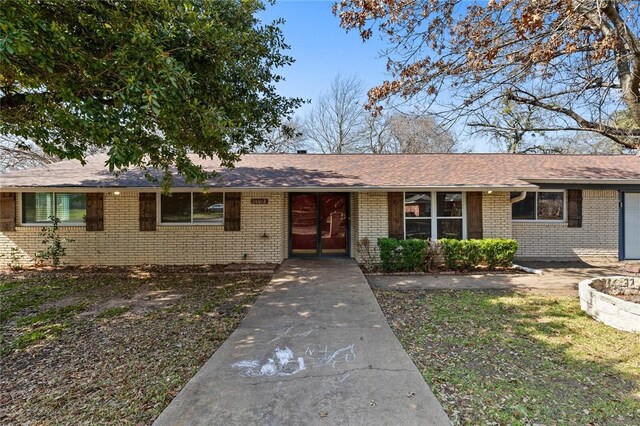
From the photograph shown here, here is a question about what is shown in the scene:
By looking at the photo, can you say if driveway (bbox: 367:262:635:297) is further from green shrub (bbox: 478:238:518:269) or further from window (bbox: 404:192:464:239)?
window (bbox: 404:192:464:239)

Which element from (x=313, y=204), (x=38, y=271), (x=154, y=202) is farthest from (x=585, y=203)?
(x=38, y=271)

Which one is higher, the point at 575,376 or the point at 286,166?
the point at 286,166

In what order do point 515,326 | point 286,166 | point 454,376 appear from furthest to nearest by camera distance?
point 286,166
point 515,326
point 454,376

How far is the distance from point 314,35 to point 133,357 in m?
7.43

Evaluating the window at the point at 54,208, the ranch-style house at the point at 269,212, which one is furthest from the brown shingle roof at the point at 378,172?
the window at the point at 54,208

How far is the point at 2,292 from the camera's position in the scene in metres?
7.07

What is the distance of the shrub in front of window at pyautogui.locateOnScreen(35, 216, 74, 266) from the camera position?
9.30 m

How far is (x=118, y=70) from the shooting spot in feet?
14.5

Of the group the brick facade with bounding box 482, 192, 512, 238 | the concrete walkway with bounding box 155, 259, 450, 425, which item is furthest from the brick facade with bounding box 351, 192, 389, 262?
the concrete walkway with bounding box 155, 259, 450, 425

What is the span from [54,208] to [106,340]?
7.38 m

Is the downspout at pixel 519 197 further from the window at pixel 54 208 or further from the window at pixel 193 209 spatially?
the window at pixel 54 208

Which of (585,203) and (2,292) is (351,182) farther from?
(2,292)

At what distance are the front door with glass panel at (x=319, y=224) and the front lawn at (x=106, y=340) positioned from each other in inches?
100

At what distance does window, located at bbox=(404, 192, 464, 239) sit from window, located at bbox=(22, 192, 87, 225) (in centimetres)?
974
